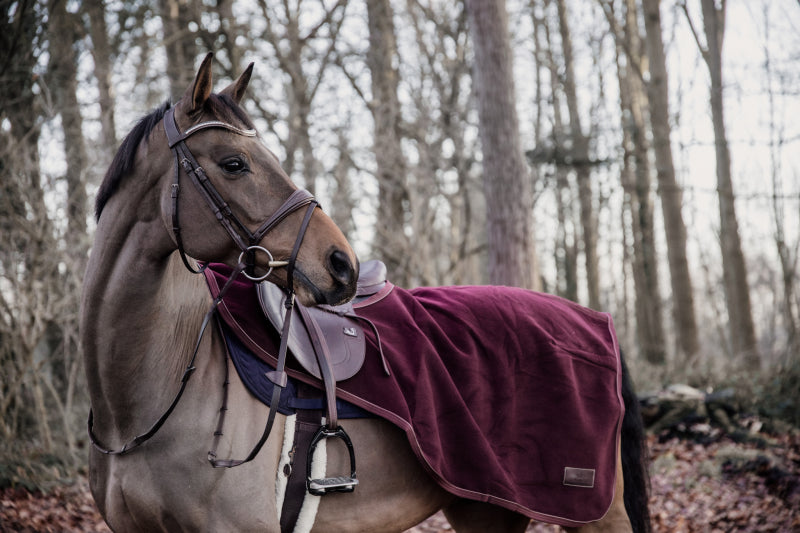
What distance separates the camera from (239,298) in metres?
2.29

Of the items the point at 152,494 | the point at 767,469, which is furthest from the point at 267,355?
the point at 767,469

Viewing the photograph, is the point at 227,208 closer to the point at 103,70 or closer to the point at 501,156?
the point at 501,156

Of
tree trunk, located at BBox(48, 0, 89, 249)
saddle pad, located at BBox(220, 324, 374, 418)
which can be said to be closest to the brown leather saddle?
saddle pad, located at BBox(220, 324, 374, 418)

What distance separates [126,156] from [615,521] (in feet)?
8.49

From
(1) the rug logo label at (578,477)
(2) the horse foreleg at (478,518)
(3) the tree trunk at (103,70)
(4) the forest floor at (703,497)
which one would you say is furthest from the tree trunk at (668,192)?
(3) the tree trunk at (103,70)

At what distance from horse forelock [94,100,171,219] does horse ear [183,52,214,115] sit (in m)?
0.17

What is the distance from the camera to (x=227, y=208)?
199cm

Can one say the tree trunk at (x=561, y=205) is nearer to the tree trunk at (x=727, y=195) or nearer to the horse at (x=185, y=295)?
the tree trunk at (x=727, y=195)

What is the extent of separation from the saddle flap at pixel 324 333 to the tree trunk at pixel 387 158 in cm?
537

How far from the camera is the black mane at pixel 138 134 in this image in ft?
6.86

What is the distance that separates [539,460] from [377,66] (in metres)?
9.30

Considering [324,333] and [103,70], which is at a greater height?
[103,70]

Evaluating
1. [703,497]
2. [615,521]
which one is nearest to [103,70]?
[615,521]

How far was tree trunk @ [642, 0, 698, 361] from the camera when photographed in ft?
36.1
